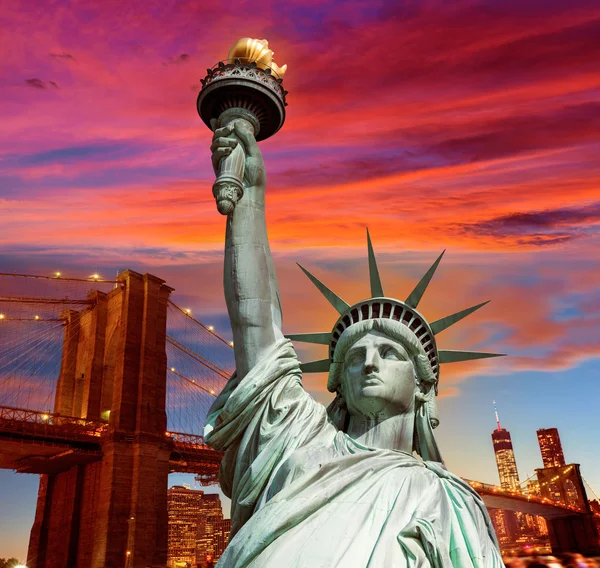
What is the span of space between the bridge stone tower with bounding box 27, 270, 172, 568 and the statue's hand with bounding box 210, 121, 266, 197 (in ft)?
92.8

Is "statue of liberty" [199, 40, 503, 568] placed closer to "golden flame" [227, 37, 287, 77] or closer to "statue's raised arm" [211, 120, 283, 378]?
"statue's raised arm" [211, 120, 283, 378]

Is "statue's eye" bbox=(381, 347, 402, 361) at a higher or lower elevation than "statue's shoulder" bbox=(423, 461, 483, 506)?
higher

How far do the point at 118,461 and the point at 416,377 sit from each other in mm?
28893

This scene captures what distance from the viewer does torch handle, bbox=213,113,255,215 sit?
4.02 meters

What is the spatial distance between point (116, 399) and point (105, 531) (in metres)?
6.91

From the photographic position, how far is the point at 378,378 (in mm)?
4008

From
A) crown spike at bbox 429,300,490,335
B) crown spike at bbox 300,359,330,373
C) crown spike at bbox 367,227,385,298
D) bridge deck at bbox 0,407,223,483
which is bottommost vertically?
crown spike at bbox 300,359,330,373

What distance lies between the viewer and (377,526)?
3.02 meters

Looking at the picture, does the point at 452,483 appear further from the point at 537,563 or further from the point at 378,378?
the point at 537,563

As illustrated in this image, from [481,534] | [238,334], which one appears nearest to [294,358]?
[238,334]

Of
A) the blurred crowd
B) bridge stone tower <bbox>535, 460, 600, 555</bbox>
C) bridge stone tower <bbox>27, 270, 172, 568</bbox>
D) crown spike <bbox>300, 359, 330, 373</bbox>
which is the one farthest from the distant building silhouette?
crown spike <bbox>300, 359, 330, 373</bbox>

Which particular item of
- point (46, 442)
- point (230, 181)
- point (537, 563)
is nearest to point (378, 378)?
point (230, 181)

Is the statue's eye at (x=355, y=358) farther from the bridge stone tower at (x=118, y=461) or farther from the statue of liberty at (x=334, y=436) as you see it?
the bridge stone tower at (x=118, y=461)

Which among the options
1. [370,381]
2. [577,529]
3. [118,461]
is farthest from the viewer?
[577,529]
